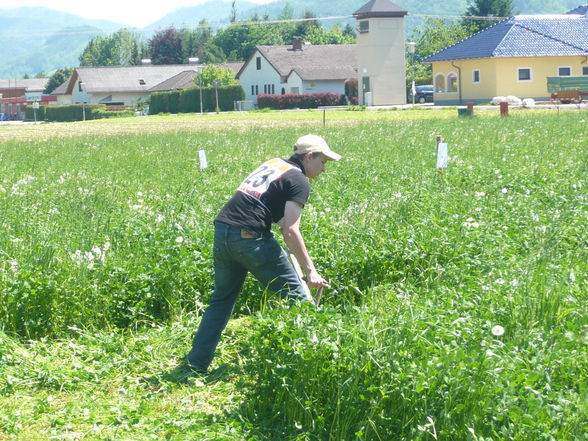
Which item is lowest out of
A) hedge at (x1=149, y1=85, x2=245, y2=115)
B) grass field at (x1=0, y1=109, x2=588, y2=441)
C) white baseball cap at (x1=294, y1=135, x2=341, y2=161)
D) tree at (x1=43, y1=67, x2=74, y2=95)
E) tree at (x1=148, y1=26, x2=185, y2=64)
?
grass field at (x1=0, y1=109, x2=588, y2=441)

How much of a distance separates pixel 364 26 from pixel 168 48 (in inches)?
2554

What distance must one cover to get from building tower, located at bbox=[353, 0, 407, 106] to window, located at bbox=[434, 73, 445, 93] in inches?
243

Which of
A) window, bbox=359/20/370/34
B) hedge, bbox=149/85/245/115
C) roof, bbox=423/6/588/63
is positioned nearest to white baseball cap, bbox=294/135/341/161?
roof, bbox=423/6/588/63

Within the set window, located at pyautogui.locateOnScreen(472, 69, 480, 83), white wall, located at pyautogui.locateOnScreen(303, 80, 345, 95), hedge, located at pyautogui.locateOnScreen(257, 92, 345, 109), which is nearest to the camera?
window, located at pyautogui.locateOnScreen(472, 69, 480, 83)

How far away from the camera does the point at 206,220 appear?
31.6 ft

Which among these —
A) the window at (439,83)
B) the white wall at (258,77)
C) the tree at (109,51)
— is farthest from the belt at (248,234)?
the tree at (109,51)

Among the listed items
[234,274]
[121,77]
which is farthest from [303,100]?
[234,274]

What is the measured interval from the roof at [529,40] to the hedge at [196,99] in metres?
18.6

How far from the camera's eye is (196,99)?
248 feet

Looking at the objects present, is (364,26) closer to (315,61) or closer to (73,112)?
(315,61)

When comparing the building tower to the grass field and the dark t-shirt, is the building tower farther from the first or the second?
the dark t-shirt

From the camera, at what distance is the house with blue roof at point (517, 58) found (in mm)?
59094

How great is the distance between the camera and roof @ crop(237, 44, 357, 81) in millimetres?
84188

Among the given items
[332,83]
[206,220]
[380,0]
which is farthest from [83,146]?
[332,83]
